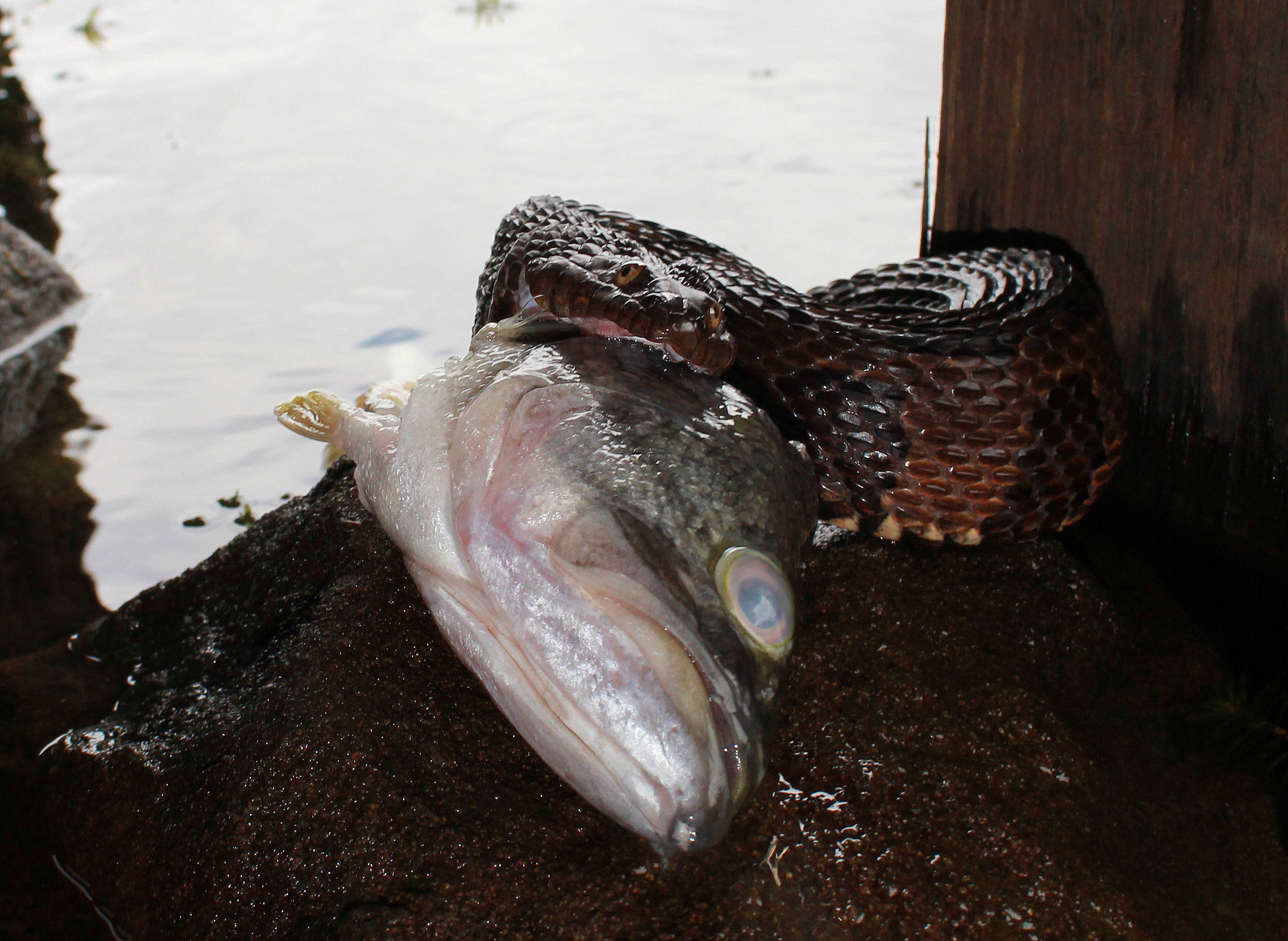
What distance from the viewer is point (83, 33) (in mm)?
10703

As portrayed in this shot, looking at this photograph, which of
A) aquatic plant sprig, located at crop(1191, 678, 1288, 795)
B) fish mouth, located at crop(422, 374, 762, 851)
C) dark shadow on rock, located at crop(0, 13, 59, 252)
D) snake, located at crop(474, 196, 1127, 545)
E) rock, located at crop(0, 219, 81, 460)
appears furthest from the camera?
dark shadow on rock, located at crop(0, 13, 59, 252)

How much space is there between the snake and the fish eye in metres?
0.79

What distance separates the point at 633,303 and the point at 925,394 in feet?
3.00

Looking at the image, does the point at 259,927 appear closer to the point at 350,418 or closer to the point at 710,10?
the point at 350,418

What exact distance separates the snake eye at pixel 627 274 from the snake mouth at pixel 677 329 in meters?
0.07

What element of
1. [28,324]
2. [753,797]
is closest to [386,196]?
[28,324]

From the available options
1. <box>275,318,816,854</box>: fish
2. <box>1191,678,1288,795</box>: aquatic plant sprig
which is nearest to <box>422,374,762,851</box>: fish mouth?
<box>275,318,816,854</box>: fish

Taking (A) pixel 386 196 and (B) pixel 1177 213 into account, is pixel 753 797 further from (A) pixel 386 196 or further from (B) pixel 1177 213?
(A) pixel 386 196

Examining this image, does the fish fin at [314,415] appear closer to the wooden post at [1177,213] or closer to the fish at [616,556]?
the fish at [616,556]

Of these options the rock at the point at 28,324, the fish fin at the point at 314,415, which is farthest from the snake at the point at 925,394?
the rock at the point at 28,324

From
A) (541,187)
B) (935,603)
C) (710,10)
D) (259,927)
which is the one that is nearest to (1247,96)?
(935,603)

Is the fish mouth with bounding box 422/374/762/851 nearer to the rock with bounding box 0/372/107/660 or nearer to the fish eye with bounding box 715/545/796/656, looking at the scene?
the fish eye with bounding box 715/545/796/656

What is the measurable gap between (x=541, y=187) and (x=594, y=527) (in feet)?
18.3

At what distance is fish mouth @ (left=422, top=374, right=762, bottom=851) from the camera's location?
1.96 m
